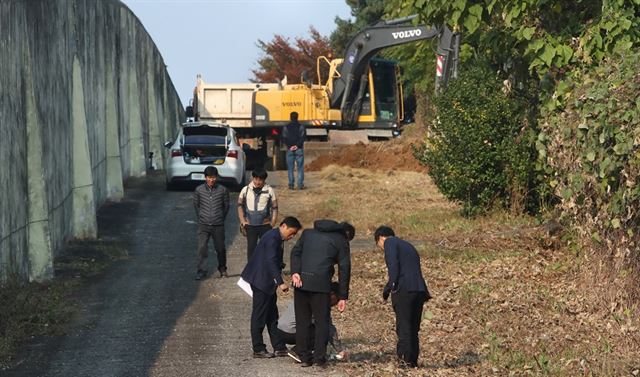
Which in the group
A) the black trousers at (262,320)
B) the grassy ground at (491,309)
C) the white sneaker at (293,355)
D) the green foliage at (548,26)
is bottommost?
the grassy ground at (491,309)

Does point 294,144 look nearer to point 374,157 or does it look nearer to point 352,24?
point 374,157

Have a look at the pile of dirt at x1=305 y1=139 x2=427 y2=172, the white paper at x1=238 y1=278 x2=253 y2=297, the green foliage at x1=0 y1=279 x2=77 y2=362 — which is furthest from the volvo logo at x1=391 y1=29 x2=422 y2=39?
the white paper at x1=238 y1=278 x2=253 y2=297

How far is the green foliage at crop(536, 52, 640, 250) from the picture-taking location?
555 inches

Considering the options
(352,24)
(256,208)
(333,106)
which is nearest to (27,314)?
(256,208)

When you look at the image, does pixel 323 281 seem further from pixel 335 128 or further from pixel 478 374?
pixel 335 128

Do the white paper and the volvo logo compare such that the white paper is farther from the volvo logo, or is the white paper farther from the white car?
the volvo logo

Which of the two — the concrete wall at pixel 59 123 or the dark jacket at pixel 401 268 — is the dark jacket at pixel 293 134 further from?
the dark jacket at pixel 401 268

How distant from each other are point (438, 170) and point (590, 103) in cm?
985

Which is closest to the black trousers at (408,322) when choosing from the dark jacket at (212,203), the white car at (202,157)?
the dark jacket at (212,203)

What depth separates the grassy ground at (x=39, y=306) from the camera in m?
14.4

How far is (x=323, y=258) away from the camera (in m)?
12.7

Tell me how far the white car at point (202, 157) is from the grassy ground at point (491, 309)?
509 cm

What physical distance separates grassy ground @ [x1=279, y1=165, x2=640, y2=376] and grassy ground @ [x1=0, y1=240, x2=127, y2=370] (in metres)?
3.40

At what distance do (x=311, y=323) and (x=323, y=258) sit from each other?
752 mm
